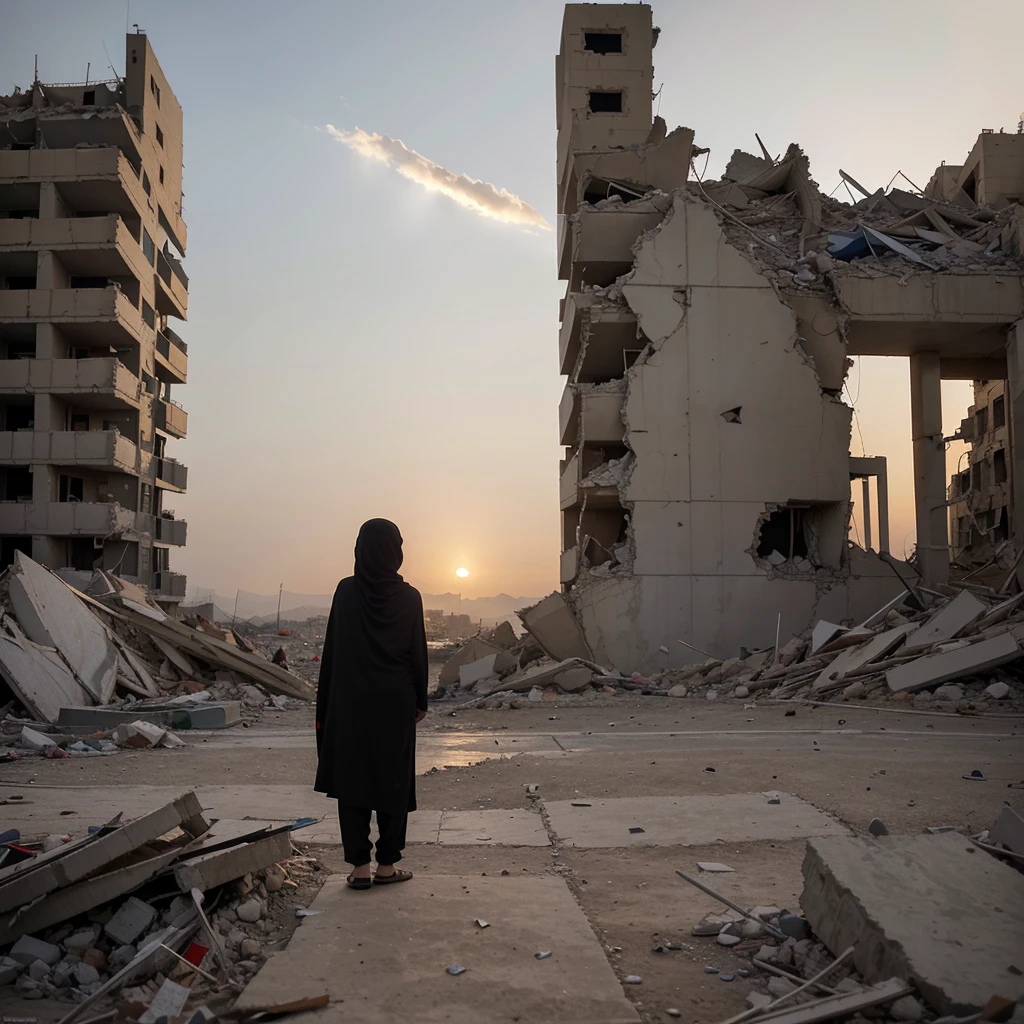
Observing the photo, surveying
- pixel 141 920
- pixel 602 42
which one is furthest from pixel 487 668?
pixel 602 42

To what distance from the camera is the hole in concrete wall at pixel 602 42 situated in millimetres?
28750

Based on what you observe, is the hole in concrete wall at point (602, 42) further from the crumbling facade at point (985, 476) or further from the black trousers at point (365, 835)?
the black trousers at point (365, 835)

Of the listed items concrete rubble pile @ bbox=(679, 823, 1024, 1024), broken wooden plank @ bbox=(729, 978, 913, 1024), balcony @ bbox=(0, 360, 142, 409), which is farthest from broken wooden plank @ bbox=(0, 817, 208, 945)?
balcony @ bbox=(0, 360, 142, 409)

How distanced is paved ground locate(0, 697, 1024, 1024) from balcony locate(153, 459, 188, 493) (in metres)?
25.4

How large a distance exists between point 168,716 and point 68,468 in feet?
69.1

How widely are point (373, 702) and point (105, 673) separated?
1065cm

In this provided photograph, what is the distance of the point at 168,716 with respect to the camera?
1195 cm

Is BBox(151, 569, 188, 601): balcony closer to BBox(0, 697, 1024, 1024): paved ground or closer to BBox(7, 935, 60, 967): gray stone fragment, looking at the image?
BBox(0, 697, 1024, 1024): paved ground

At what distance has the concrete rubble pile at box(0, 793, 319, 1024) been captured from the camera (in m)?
3.09

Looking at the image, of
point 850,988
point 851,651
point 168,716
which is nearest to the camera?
point 850,988

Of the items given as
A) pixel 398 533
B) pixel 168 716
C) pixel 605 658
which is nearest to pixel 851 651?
pixel 605 658

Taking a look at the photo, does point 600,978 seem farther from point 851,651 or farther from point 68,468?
point 68,468

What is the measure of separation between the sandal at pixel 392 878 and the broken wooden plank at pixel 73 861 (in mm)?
997

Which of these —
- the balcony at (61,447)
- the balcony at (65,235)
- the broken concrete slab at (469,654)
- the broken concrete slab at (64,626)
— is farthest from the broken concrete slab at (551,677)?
the balcony at (65,235)
